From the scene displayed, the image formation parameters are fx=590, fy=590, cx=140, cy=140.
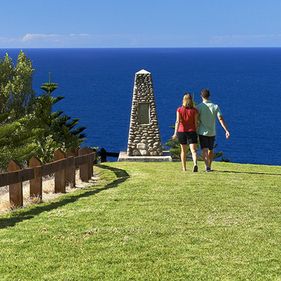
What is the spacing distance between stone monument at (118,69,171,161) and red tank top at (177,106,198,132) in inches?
499

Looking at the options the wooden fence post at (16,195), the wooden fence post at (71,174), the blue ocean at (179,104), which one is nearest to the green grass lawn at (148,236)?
the wooden fence post at (16,195)

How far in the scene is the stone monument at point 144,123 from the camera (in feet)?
→ 88.4

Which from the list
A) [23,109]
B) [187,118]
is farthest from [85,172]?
[23,109]

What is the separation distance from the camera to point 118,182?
1272cm

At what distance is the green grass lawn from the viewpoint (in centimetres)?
622

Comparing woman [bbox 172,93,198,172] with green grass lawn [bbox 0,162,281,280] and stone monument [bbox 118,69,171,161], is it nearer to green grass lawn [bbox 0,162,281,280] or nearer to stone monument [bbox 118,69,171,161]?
green grass lawn [bbox 0,162,281,280]

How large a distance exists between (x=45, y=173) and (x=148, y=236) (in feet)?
12.6

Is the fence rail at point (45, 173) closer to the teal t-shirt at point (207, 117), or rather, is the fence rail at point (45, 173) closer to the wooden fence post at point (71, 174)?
the wooden fence post at point (71, 174)

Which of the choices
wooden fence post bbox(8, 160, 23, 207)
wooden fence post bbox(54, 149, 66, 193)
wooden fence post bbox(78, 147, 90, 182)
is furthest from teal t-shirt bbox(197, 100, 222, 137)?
wooden fence post bbox(8, 160, 23, 207)

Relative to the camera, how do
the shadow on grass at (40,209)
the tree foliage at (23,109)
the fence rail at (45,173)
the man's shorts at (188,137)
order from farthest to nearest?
1. the tree foliage at (23,109)
2. the man's shorts at (188,137)
3. the fence rail at (45,173)
4. the shadow on grass at (40,209)

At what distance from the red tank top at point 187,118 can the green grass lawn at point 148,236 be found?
9.86ft

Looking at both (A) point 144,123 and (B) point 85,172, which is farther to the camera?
(A) point 144,123

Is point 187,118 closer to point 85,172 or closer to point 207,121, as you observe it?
point 207,121

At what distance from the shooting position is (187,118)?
14180 millimetres
